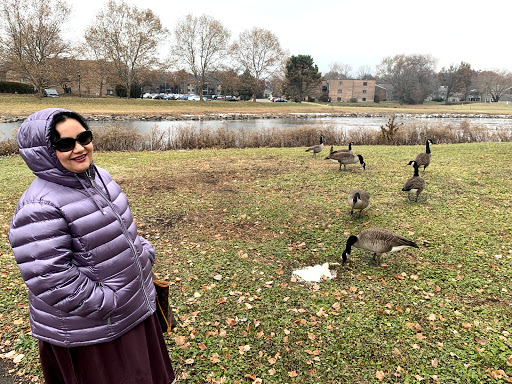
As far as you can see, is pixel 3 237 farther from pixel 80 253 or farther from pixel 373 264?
pixel 373 264

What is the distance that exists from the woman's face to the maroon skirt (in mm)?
1151

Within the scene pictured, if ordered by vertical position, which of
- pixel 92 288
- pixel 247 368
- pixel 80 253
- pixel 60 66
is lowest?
pixel 247 368

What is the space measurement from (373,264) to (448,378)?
2359mm

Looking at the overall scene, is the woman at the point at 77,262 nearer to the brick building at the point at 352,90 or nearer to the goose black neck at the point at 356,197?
the goose black neck at the point at 356,197

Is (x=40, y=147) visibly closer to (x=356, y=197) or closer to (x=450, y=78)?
(x=356, y=197)

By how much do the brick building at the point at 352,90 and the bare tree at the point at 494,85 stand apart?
35.9m

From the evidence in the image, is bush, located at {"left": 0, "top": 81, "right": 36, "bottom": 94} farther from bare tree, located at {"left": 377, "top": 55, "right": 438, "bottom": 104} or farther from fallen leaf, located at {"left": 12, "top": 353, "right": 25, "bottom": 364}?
bare tree, located at {"left": 377, "top": 55, "right": 438, "bottom": 104}

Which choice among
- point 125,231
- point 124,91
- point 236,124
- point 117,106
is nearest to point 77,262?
point 125,231

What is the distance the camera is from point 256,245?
6.30m

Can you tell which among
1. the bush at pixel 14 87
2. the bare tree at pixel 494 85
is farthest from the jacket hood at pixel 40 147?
the bare tree at pixel 494 85

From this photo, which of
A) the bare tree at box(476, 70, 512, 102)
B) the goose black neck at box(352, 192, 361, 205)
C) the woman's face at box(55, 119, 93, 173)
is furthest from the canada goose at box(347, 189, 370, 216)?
the bare tree at box(476, 70, 512, 102)

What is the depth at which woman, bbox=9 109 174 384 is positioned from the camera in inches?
71.2

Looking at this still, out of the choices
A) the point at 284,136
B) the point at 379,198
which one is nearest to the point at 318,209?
the point at 379,198

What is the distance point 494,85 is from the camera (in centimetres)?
9819
